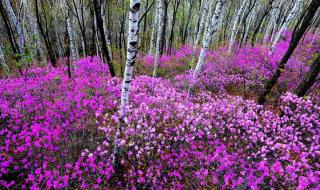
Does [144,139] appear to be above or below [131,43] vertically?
below

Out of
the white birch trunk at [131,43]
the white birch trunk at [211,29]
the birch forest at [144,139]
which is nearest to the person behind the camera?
the white birch trunk at [131,43]

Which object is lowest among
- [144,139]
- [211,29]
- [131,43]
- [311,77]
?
[144,139]

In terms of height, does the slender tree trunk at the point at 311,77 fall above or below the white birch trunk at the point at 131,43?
below

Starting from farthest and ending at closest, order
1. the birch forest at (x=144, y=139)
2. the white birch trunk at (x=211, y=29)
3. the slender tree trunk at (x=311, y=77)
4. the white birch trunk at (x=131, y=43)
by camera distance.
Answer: the white birch trunk at (x=211, y=29), the slender tree trunk at (x=311, y=77), the birch forest at (x=144, y=139), the white birch trunk at (x=131, y=43)

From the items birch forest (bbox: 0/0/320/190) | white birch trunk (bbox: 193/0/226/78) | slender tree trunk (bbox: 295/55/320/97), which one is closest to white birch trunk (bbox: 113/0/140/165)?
birch forest (bbox: 0/0/320/190)

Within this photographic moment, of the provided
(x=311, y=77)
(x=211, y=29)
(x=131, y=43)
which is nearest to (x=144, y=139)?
(x=131, y=43)

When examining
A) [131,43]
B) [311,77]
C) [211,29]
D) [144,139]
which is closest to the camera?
[131,43]

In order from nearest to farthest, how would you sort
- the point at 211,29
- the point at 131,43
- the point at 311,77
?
1. the point at 131,43
2. the point at 311,77
3. the point at 211,29

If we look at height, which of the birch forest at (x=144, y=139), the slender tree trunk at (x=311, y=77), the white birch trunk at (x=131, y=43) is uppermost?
the white birch trunk at (x=131, y=43)

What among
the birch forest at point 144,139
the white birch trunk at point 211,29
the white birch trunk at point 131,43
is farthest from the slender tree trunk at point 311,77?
the white birch trunk at point 131,43

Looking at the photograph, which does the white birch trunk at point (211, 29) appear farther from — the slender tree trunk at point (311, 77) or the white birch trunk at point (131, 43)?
the white birch trunk at point (131, 43)

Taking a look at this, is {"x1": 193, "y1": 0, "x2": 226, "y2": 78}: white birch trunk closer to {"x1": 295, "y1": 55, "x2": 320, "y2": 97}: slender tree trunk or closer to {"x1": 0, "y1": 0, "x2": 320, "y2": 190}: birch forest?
{"x1": 0, "y1": 0, "x2": 320, "y2": 190}: birch forest

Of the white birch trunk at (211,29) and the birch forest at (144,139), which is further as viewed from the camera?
the white birch trunk at (211,29)

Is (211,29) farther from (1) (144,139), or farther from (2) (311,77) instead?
(1) (144,139)
